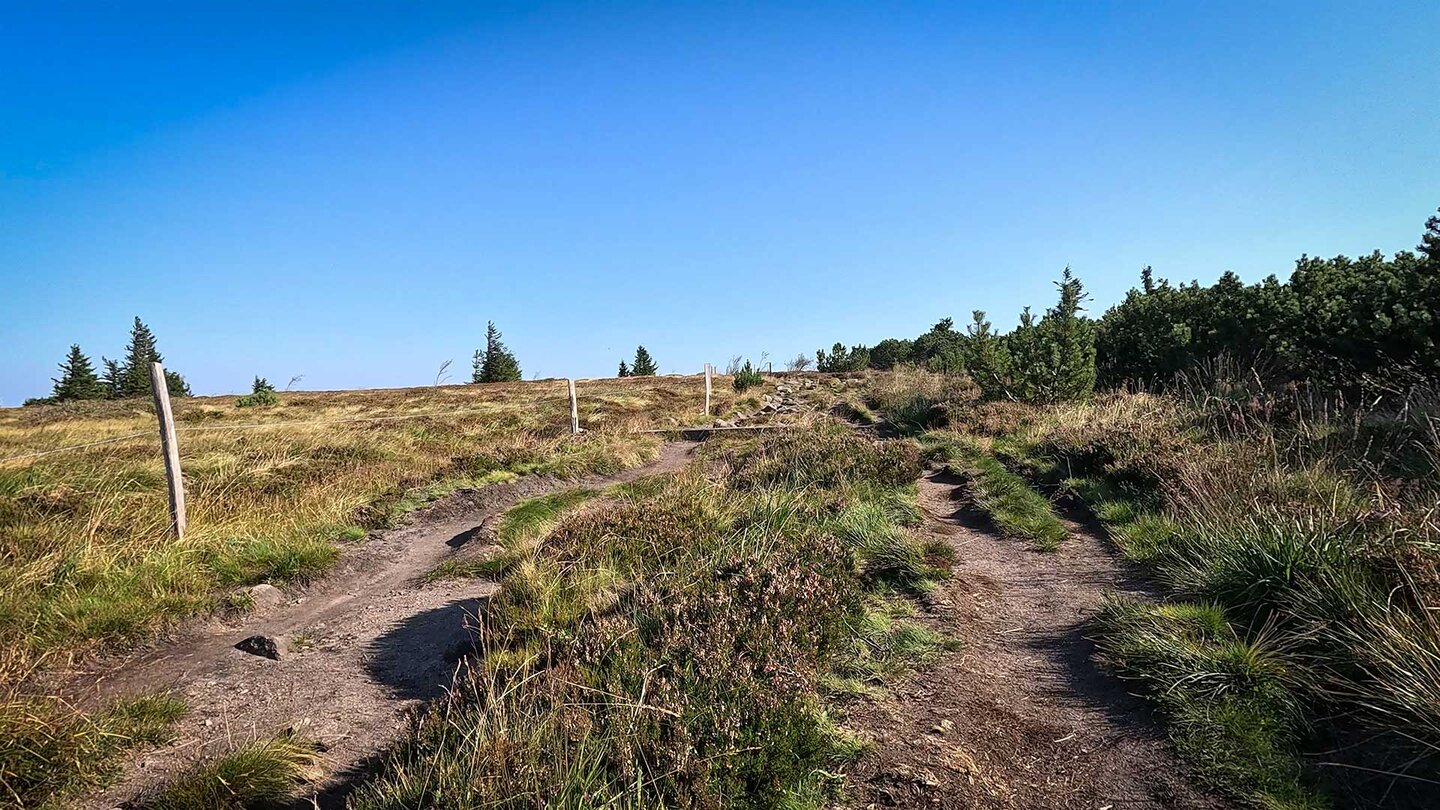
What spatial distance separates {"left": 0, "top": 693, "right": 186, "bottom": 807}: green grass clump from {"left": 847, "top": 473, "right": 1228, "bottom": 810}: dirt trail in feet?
14.2

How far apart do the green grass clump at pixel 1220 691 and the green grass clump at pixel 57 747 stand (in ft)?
19.8

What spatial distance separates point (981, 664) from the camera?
4.55m

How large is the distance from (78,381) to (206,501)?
158 ft

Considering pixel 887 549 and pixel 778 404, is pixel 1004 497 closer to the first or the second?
pixel 887 549

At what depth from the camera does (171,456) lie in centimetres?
751

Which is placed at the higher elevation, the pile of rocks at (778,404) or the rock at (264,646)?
the pile of rocks at (778,404)

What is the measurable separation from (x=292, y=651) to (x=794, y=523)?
489 centimetres

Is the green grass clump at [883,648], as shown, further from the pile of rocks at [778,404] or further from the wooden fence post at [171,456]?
the pile of rocks at [778,404]

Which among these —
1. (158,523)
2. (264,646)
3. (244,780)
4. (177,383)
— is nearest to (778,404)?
(158,523)

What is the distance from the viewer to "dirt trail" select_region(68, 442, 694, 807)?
13.6ft

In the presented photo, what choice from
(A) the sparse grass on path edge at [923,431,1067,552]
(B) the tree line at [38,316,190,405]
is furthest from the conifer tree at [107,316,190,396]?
(A) the sparse grass on path edge at [923,431,1067,552]

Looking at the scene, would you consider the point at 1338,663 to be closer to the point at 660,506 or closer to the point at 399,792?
the point at 399,792

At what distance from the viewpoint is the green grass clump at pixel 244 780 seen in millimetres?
3348

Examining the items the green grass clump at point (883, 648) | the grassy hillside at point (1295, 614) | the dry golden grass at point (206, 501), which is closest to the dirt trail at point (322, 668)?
the dry golden grass at point (206, 501)
